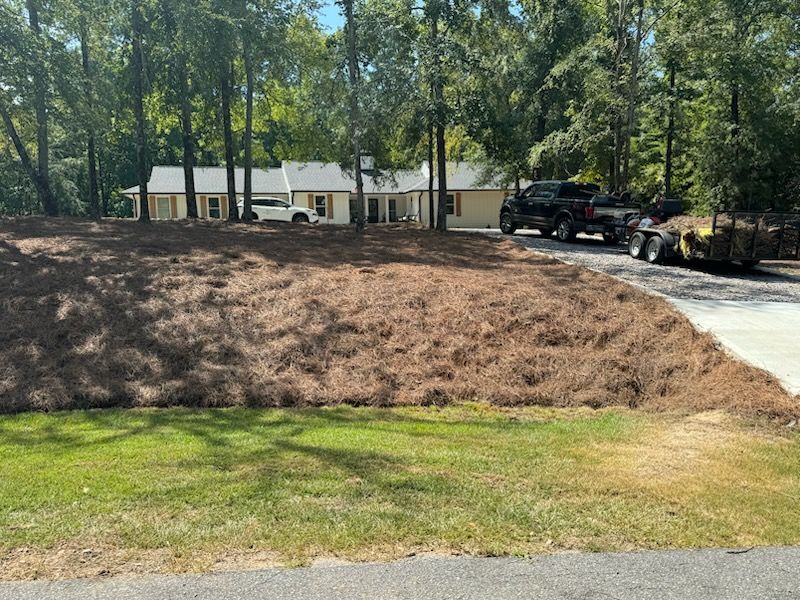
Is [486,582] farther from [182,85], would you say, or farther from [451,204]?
[451,204]

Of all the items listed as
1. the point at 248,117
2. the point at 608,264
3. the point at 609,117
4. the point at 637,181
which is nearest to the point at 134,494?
the point at 608,264

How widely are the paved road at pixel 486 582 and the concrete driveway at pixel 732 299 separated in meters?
Answer: 4.19

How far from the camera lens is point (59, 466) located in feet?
14.8

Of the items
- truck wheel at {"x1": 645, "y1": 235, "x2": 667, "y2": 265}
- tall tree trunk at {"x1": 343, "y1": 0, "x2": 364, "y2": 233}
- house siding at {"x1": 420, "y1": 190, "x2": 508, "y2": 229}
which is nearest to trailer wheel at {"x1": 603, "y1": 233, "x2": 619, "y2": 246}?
truck wheel at {"x1": 645, "y1": 235, "x2": 667, "y2": 265}

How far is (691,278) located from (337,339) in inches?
316

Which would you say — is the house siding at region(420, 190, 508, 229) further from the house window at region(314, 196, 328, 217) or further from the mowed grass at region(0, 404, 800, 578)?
the mowed grass at region(0, 404, 800, 578)

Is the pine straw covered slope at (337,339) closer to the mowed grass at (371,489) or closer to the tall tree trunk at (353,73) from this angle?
the mowed grass at (371,489)

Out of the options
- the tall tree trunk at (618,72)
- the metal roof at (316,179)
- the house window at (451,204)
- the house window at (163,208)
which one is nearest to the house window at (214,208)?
the house window at (163,208)

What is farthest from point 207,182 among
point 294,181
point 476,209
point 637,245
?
point 637,245

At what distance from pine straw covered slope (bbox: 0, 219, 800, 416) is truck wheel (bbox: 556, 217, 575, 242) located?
7.71 meters

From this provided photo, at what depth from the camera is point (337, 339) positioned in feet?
27.4

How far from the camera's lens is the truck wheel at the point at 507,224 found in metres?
22.3

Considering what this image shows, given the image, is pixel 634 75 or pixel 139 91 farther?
pixel 634 75

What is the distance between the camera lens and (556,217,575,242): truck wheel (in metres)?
19.1
